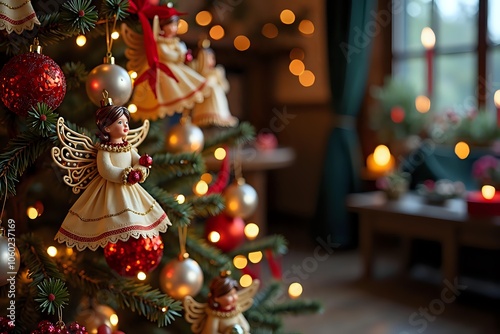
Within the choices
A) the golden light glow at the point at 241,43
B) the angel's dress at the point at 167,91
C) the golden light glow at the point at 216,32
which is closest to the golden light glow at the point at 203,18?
the golden light glow at the point at 216,32

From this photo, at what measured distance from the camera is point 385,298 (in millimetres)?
2621

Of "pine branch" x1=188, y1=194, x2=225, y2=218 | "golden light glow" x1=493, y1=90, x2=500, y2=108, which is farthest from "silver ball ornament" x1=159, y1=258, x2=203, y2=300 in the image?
"golden light glow" x1=493, y1=90, x2=500, y2=108

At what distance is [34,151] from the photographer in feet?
2.74

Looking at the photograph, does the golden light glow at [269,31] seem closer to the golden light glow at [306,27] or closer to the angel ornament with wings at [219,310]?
the golden light glow at [306,27]

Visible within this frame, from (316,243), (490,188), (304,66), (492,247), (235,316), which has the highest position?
(304,66)

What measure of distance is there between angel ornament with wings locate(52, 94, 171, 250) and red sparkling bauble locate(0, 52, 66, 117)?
0.06 meters

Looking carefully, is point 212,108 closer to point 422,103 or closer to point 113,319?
point 113,319

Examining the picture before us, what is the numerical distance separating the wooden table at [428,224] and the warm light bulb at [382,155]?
56 cm

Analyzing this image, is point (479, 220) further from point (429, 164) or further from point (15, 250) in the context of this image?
point (15, 250)

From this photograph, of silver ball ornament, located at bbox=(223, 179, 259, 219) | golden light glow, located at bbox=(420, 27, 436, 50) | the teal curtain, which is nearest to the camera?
silver ball ornament, located at bbox=(223, 179, 259, 219)

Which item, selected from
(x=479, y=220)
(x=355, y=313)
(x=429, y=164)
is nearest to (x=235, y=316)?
(x=355, y=313)

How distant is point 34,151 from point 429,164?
2.76 meters

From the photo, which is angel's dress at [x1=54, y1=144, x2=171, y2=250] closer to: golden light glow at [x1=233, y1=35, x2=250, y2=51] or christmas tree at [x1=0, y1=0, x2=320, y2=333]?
christmas tree at [x1=0, y1=0, x2=320, y2=333]

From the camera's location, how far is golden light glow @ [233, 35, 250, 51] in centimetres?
419
